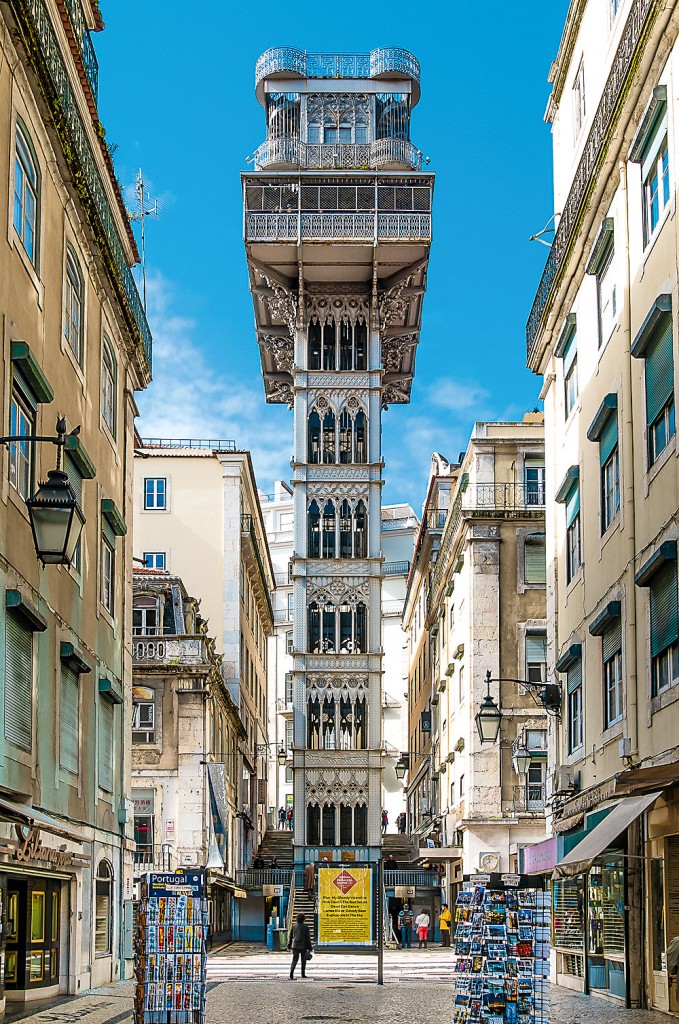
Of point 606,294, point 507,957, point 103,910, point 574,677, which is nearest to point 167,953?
point 507,957

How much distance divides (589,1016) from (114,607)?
A: 12609mm

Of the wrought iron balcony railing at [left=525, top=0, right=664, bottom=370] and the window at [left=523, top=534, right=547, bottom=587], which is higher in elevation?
the wrought iron balcony railing at [left=525, top=0, right=664, bottom=370]

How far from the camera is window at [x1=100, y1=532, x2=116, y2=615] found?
2678 centimetres

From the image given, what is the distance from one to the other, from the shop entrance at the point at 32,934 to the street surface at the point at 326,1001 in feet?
1.62

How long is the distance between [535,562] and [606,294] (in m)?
23.1

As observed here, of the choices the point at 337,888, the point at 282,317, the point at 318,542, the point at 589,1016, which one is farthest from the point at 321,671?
the point at 589,1016

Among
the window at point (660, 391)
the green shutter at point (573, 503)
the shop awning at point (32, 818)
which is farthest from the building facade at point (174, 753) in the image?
the window at point (660, 391)

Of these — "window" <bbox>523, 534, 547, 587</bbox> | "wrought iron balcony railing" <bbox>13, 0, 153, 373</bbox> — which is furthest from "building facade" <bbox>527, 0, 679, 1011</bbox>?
"window" <bbox>523, 534, 547, 587</bbox>

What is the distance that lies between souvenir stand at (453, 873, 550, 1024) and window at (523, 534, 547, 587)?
31.0 metres

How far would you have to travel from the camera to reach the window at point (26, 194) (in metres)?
18.7

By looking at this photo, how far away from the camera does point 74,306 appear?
23750 mm

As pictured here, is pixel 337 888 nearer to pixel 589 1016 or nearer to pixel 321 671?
pixel 589 1016

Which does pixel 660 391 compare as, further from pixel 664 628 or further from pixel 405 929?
pixel 405 929

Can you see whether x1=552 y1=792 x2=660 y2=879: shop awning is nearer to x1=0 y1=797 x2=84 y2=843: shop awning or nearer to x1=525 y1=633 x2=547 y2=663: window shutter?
x1=0 y1=797 x2=84 y2=843: shop awning
